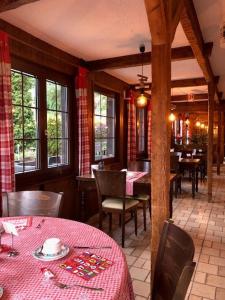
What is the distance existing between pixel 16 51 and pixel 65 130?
1.29 meters

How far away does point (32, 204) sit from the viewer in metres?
2.06

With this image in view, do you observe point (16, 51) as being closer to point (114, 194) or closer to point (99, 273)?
point (114, 194)

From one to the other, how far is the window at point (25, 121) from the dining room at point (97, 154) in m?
0.01

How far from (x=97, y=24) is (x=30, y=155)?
1.62 metres

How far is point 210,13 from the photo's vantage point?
8.11 feet

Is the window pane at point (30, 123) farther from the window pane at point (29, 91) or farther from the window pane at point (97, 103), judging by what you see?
the window pane at point (97, 103)

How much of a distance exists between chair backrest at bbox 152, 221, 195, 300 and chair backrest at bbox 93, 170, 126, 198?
1639mm

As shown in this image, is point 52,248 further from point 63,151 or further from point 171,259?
point 63,151

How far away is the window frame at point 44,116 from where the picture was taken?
2.95 metres

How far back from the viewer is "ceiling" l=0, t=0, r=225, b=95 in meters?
2.24

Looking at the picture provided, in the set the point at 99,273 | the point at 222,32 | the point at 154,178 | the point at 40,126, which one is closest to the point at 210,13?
the point at 222,32

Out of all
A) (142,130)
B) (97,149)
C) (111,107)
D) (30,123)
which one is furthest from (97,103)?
(142,130)

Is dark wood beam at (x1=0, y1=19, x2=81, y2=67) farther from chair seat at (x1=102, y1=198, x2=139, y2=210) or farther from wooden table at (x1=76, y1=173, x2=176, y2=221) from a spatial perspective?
chair seat at (x1=102, y1=198, x2=139, y2=210)

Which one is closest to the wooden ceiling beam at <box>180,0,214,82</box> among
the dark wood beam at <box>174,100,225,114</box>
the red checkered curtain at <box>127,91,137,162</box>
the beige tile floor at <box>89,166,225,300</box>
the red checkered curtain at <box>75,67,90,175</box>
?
the red checkered curtain at <box>75,67,90,175</box>
